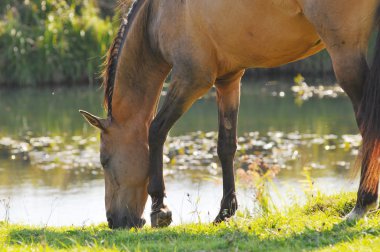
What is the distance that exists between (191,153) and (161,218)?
6.62 m

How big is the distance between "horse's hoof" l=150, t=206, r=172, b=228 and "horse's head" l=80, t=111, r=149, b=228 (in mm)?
284

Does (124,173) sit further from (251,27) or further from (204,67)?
(251,27)

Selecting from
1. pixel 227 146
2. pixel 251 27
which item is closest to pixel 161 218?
pixel 227 146

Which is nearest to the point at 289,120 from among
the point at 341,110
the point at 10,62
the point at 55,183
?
→ the point at 341,110

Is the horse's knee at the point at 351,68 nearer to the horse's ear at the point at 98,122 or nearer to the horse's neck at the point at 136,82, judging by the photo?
the horse's neck at the point at 136,82

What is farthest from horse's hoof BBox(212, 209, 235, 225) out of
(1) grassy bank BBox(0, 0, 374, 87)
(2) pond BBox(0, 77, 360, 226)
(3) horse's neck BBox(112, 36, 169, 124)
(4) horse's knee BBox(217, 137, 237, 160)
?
(1) grassy bank BBox(0, 0, 374, 87)

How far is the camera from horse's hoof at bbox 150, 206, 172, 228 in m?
6.75

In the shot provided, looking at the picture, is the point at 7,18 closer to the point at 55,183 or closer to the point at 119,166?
the point at 55,183

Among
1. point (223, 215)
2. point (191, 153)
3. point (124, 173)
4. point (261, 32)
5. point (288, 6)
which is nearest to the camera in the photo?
point (288, 6)

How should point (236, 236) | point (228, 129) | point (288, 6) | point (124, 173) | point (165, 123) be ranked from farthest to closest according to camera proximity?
point (228, 129) < point (124, 173) < point (165, 123) < point (288, 6) < point (236, 236)

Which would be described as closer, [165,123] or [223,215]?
[165,123]

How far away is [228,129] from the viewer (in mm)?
7203

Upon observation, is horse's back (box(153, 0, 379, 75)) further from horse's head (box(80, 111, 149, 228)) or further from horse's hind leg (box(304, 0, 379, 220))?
horse's head (box(80, 111, 149, 228))

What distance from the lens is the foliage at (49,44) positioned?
19.5 meters
